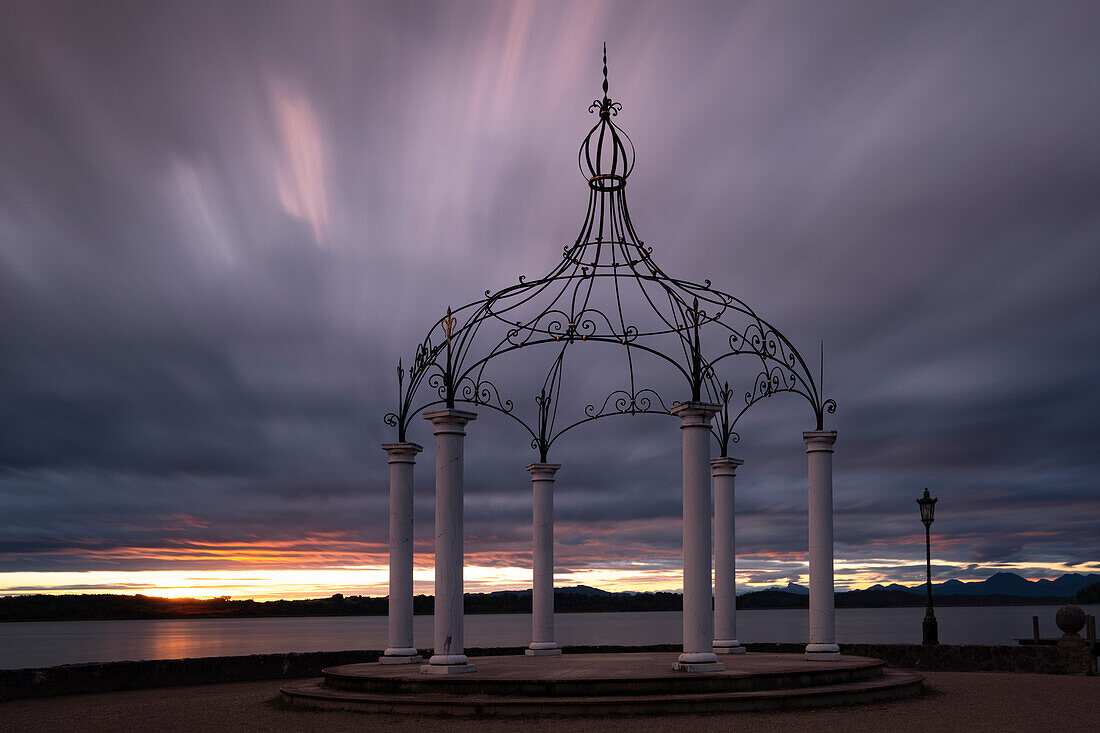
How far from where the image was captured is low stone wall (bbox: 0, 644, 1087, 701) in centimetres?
2306

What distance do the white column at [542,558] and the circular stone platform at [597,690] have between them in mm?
5800

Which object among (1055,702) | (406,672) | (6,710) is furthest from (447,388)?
(1055,702)

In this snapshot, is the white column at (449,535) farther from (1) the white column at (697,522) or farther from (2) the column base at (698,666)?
(1) the white column at (697,522)

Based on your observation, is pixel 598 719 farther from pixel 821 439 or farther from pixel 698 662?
pixel 821 439

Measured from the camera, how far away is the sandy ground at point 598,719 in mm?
16562

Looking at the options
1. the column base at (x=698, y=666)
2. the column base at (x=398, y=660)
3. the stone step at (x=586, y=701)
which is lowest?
the stone step at (x=586, y=701)

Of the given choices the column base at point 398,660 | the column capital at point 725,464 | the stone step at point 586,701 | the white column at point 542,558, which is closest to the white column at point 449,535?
the stone step at point 586,701

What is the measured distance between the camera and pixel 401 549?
75.5 feet

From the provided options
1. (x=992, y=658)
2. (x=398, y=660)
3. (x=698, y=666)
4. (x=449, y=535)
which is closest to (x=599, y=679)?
(x=698, y=666)

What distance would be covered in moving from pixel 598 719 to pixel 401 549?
7.18 meters

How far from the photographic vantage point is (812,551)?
23203 millimetres

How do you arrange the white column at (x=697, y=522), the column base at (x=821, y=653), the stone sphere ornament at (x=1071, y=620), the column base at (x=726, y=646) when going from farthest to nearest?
the stone sphere ornament at (x=1071, y=620) < the column base at (x=726, y=646) < the column base at (x=821, y=653) < the white column at (x=697, y=522)

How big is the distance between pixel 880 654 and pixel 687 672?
14201 mm

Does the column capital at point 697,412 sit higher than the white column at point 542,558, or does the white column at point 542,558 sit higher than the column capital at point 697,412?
the column capital at point 697,412
